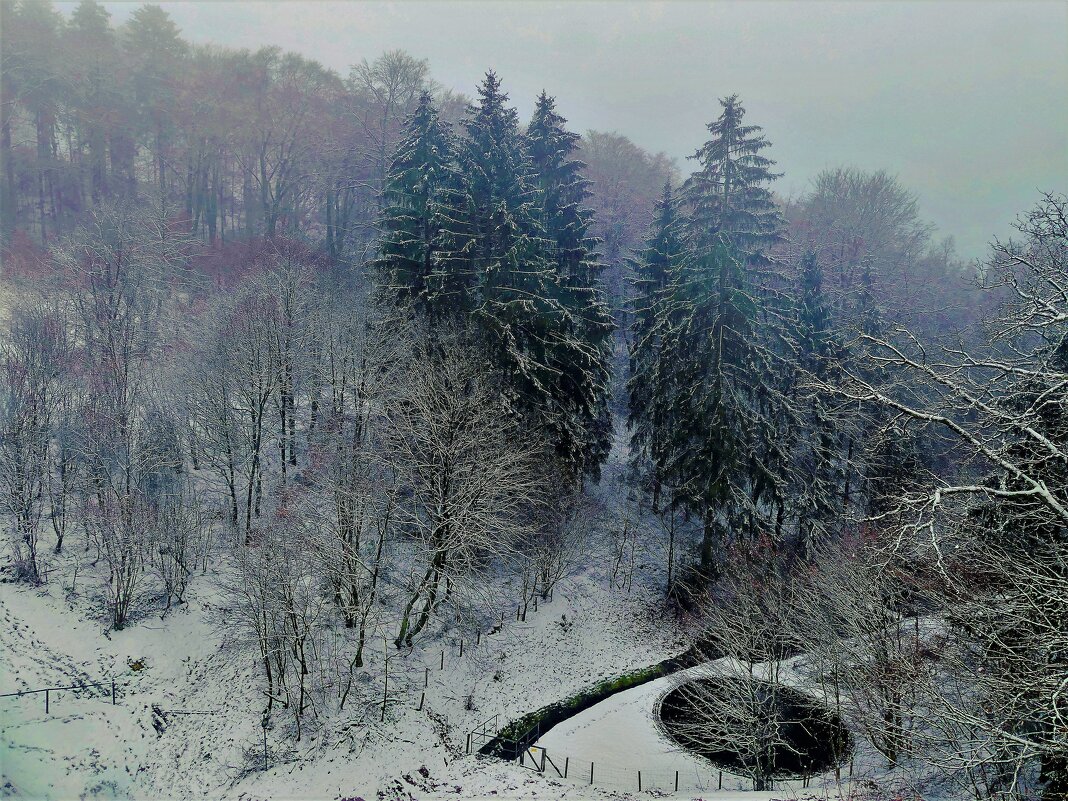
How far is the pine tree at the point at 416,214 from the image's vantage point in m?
24.9

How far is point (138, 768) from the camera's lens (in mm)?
15695

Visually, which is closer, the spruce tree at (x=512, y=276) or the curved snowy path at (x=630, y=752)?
the curved snowy path at (x=630, y=752)

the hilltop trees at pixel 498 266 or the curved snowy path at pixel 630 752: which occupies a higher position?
the hilltop trees at pixel 498 266

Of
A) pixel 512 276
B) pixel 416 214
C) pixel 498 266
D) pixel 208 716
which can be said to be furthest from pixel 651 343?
pixel 208 716

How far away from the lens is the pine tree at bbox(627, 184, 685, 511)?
27.1 metres

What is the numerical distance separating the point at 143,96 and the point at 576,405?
42.3 metres

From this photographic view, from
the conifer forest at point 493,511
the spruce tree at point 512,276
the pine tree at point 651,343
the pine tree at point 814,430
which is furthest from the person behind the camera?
the pine tree at point 651,343

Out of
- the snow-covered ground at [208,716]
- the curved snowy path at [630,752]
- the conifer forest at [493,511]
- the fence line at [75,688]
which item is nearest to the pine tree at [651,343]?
the conifer forest at [493,511]

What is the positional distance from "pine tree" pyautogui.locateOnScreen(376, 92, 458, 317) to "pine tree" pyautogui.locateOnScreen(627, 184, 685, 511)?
1052cm

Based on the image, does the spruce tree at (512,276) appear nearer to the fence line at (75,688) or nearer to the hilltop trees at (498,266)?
the hilltop trees at (498,266)

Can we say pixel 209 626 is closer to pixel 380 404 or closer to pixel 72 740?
pixel 72 740

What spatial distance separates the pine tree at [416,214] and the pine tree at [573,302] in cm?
474

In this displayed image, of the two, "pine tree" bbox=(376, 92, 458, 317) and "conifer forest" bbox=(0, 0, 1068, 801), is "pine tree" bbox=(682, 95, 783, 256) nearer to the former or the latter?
"conifer forest" bbox=(0, 0, 1068, 801)

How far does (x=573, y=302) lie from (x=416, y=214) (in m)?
8.13
